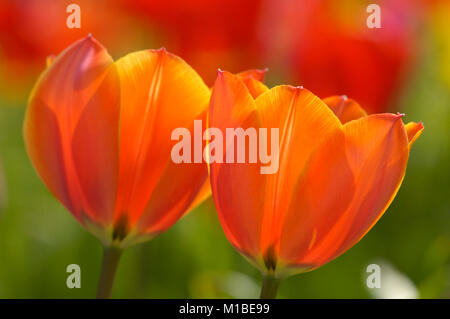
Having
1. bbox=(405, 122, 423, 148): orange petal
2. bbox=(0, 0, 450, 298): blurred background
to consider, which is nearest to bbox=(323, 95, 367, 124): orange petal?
bbox=(405, 122, 423, 148): orange petal

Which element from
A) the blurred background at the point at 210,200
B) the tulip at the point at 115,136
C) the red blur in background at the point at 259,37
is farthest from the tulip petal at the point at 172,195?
the red blur in background at the point at 259,37

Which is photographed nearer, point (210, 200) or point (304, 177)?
point (304, 177)

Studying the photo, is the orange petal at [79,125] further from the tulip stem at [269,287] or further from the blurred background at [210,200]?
the blurred background at [210,200]

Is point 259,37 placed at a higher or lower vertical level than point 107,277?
higher

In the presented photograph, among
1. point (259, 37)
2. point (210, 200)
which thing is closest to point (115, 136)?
point (210, 200)

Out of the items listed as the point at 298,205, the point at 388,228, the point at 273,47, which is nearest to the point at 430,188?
the point at 388,228

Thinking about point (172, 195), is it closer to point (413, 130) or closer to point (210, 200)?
point (413, 130)

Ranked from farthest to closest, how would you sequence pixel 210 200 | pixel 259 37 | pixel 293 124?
pixel 259 37
pixel 210 200
pixel 293 124

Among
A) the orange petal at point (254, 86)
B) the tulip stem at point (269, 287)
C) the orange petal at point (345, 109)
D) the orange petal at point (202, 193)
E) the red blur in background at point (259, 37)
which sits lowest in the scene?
the tulip stem at point (269, 287)
